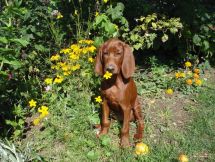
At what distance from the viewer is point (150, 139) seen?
171 inches

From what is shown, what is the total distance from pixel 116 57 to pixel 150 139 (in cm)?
108

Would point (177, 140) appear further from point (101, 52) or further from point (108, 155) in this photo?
point (101, 52)

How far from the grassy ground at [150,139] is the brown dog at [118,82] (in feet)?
0.62

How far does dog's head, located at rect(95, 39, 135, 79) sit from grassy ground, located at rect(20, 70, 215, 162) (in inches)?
31.0

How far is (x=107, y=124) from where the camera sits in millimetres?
4277

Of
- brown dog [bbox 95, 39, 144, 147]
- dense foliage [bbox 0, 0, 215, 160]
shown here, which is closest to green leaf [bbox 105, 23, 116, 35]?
dense foliage [bbox 0, 0, 215, 160]

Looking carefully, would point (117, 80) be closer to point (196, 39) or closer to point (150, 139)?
point (150, 139)

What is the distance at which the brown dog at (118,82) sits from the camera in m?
3.85

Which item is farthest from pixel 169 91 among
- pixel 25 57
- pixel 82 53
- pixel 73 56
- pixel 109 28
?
pixel 25 57

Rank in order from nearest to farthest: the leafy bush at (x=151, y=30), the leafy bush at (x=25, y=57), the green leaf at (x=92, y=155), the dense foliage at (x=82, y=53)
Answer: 1. the green leaf at (x=92, y=155)
2. the leafy bush at (x=25, y=57)
3. the dense foliage at (x=82, y=53)
4. the leafy bush at (x=151, y=30)

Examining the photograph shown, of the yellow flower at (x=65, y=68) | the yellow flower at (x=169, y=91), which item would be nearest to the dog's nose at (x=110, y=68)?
the yellow flower at (x=65, y=68)

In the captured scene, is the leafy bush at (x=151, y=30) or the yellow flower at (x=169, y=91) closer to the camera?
the yellow flower at (x=169, y=91)

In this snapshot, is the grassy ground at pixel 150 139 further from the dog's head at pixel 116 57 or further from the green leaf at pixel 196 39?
the green leaf at pixel 196 39

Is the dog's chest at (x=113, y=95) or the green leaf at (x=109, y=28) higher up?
the green leaf at (x=109, y=28)
